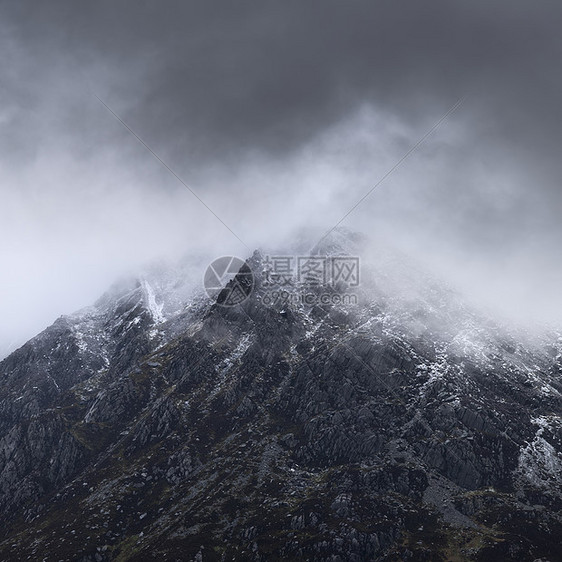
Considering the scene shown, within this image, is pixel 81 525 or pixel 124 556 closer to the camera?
pixel 124 556

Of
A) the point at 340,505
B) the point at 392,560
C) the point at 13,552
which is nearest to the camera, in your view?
the point at 392,560

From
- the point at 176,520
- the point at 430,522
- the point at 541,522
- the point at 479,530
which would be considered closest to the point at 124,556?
the point at 176,520

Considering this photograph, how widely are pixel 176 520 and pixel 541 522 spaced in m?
148

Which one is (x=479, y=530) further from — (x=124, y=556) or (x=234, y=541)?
(x=124, y=556)

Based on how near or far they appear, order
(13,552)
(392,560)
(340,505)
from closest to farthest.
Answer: (392,560) < (13,552) < (340,505)

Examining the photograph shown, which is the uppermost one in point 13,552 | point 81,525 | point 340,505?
point 340,505

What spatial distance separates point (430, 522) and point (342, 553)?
135 ft

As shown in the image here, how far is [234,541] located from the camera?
18700 cm

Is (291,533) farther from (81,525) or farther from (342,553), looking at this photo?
(81,525)

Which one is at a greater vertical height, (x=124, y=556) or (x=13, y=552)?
(x=124, y=556)

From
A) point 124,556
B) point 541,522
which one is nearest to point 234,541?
point 124,556

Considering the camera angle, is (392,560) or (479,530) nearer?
(392,560)

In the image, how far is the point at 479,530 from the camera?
618 feet

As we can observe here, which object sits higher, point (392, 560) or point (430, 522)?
point (430, 522)
